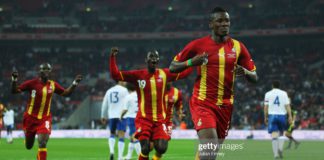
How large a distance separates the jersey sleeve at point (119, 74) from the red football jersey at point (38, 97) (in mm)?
2512

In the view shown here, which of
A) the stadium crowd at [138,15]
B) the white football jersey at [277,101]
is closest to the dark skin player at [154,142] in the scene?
the white football jersey at [277,101]

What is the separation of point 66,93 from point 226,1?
52.0 m

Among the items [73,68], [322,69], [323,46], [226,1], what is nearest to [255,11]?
[226,1]

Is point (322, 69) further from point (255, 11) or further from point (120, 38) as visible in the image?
point (120, 38)

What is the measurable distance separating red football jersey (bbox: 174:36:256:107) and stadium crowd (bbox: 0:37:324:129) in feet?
107

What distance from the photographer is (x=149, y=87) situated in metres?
13.1

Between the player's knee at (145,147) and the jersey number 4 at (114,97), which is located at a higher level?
the jersey number 4 at (114,97)

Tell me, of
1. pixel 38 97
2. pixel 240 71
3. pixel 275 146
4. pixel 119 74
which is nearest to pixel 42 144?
pixel 38 97

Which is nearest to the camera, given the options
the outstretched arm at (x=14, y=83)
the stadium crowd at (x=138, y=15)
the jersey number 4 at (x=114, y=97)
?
the outstretched arm at (x=14, y=83)

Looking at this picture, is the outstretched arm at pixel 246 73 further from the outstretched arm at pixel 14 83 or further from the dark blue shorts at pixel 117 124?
the dark blue shorts at pixel 117 124

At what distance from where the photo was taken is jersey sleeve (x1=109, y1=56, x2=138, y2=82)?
504 inches

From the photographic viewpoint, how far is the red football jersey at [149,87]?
12.9 m

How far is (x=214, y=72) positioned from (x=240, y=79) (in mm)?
45434

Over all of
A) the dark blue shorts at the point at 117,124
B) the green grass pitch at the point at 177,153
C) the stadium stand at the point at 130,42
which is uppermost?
the stadium stand at the point at 130,42
